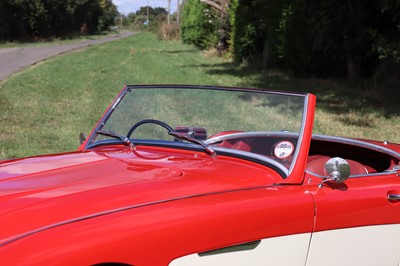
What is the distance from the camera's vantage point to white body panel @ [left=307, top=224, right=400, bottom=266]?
86.4 inches

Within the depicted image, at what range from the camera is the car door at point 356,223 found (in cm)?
221

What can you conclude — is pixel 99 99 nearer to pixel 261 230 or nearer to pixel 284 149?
pixel 284 149

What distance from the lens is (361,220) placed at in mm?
2326

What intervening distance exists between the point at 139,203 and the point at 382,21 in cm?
1201

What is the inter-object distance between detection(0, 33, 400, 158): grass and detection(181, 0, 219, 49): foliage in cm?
969

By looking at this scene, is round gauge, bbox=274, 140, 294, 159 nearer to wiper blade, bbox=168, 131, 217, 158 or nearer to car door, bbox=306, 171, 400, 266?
car door, bbox=306, 171, 400, 266

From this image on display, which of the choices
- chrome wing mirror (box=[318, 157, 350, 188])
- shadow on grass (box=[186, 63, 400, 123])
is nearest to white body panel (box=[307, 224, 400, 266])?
chrome wing mirror (box=[318, 157, 350, 188])

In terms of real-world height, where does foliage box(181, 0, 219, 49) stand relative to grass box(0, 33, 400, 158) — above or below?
above

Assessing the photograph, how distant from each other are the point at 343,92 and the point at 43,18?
32.6 metres

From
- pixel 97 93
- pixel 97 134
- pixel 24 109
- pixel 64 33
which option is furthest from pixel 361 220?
pixel 64 33

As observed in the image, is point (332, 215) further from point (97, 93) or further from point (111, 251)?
point (97, 93)

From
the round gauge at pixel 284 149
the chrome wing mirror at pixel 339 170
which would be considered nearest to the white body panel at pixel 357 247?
the chrome wing mirror at pixel 339 170

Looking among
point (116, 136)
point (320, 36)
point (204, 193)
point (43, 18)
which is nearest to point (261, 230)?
point (204, 193)

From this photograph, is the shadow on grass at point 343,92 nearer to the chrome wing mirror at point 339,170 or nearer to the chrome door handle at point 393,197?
the chrome door handle at point 393,197
